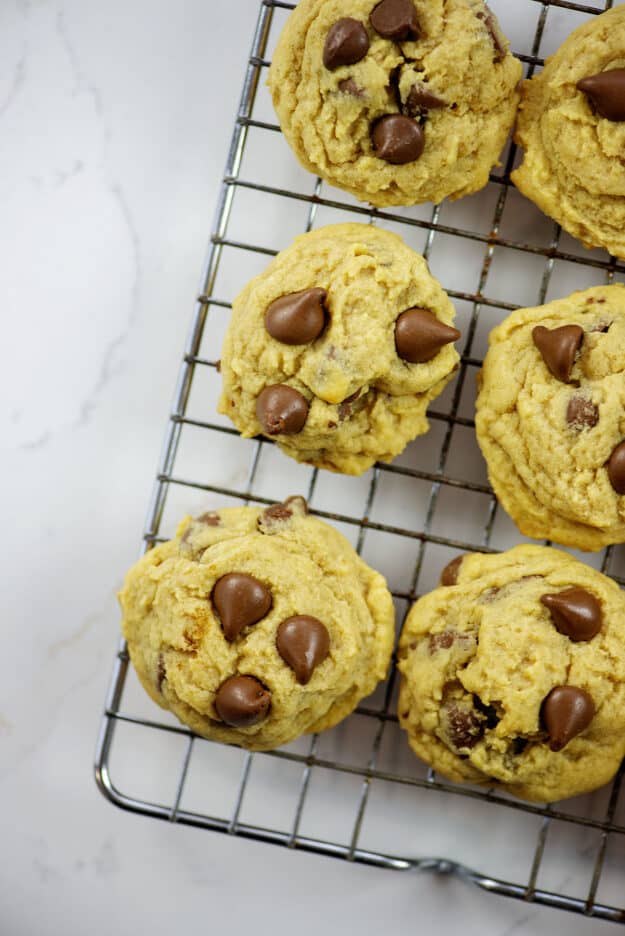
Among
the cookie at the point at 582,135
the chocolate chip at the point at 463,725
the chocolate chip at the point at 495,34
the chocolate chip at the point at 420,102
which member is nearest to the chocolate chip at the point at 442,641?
the chocolate chip at the point at 463,725

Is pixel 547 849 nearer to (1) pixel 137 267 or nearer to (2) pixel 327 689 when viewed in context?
(2) pixel 327 689

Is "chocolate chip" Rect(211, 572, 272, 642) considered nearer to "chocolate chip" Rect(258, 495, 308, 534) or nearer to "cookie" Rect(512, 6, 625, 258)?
"chocolate chip" Rect(258, 495, 308, 534)

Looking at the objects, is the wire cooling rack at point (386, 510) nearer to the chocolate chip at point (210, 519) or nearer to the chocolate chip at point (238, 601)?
the chocolate chip at point (210, 519)

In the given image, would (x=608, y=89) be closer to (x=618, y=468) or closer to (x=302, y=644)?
(x=618, y=468)

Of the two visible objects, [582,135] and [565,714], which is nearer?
[565,714]

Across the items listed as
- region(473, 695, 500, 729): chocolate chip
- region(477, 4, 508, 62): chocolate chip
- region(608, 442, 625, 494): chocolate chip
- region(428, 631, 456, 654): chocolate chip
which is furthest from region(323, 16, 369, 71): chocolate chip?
region(473, 695, 500, 729): chocolate chip

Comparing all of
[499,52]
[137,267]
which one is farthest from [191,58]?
[499,52]

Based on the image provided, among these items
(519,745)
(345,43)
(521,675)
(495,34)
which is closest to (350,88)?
(345,43)
